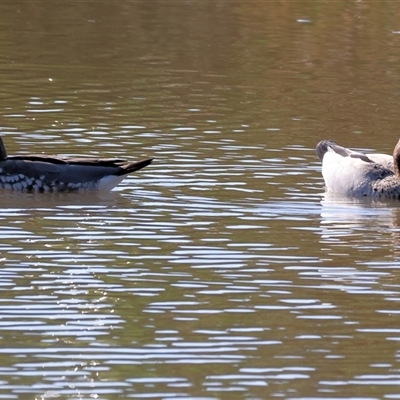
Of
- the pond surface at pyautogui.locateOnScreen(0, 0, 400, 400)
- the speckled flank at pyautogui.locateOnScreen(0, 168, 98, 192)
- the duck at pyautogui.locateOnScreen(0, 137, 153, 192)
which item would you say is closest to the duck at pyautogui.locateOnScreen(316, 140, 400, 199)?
the pond surface at pyautogui.locateOnScreen(0, 0, 400, 400)

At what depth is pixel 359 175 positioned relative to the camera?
552 inches

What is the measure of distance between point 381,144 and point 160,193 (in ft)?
12.4

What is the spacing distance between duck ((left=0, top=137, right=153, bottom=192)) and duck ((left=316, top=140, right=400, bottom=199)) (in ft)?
6.24

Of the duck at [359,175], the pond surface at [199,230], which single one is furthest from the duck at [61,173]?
the duck at [359,175]

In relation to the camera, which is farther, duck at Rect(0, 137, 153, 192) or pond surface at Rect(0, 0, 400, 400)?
duck at Rect(0, 137, 153, 192)

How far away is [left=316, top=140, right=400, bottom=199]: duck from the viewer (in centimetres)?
1385

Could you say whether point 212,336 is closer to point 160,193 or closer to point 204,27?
point 160,193

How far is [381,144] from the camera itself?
1620cm

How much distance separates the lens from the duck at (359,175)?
13.9 m

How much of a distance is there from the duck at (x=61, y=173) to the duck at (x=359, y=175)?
1.90 meters

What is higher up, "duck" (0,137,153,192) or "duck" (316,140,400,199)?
"duck" (0,137,153,192)

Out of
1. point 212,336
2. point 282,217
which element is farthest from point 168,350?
point 282,217

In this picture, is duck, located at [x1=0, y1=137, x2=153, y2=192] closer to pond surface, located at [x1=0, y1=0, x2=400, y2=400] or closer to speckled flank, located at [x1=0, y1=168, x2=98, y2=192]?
speckled flank, located at [x1=0, y1=168, x2=98, y2=192]

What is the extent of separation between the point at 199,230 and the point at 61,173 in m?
2.25
